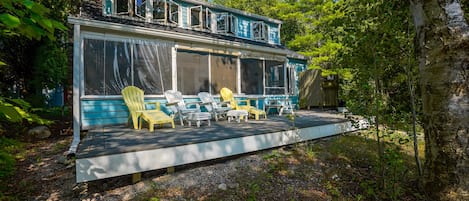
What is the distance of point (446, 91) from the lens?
8.70ft

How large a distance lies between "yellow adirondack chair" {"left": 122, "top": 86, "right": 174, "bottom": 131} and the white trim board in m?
1.66

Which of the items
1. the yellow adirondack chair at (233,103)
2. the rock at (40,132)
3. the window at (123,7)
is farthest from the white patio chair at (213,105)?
the rock at (40,132)

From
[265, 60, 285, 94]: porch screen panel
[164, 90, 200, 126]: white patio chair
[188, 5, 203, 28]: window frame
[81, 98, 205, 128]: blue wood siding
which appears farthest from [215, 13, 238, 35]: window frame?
[81, 98, 205, 128]: blue wood siding

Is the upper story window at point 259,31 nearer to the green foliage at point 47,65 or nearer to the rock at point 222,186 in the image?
the green foliage at point 47,65

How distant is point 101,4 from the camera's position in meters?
6.91

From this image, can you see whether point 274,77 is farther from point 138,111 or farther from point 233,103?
point 138,111

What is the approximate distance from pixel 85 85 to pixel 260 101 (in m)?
5.39

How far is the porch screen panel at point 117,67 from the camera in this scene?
5633 mm

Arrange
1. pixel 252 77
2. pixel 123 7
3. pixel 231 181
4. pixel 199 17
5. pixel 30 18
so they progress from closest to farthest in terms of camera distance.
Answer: pixel 30 18
pixel 231 181
pixel 123 7
pixel 252 77
pixel 199 17

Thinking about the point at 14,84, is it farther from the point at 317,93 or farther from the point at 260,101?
the point at 317,93

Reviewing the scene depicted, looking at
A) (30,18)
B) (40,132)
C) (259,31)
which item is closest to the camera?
(30,18)

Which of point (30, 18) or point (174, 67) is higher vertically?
point (174, 67)

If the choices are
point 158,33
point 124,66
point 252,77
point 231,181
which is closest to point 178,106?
point 124,66

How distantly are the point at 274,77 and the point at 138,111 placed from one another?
551cm
